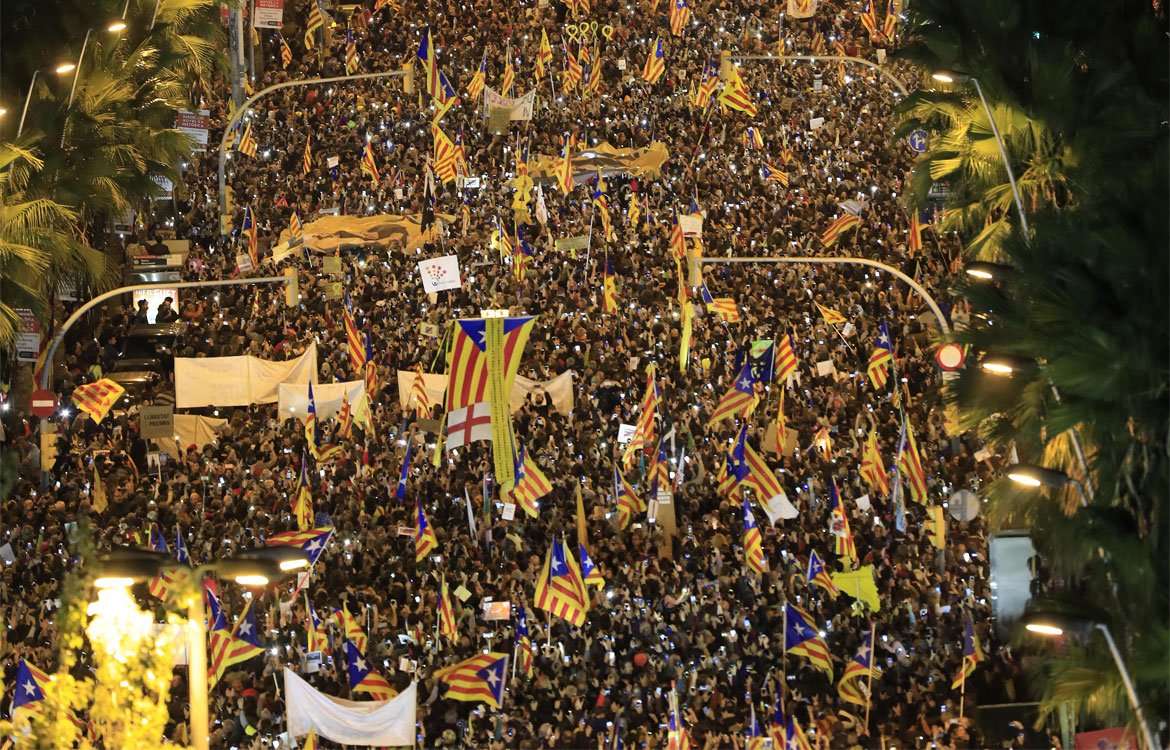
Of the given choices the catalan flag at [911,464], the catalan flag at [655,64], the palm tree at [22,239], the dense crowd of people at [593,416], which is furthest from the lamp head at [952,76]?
the catalan flag at [655,64]

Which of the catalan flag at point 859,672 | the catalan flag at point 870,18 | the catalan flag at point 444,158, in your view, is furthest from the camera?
the catalan flag at point 870,18

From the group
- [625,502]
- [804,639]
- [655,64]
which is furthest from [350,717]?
[655,64]

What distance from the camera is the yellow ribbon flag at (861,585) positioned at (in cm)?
2102

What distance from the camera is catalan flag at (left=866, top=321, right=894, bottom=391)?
2727 centimetres

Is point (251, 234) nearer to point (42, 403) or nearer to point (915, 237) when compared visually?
point (42, 403)

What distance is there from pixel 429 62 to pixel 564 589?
870 inches

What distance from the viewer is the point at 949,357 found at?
2203 cm

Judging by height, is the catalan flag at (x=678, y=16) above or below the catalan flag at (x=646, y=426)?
above

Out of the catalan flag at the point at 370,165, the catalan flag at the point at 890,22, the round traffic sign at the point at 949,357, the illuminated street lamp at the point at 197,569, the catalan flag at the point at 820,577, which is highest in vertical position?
the catalan flag at the point at 890,22

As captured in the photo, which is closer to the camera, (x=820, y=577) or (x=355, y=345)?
(x=820, y=577)

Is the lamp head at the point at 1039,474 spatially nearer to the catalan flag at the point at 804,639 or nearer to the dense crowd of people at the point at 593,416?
the dense crowd of people at the point at 593,416

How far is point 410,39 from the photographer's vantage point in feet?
143

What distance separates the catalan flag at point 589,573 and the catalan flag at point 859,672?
3306 millimetres

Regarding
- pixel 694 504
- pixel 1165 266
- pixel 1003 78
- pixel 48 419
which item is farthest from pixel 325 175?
pixel 1165 266
